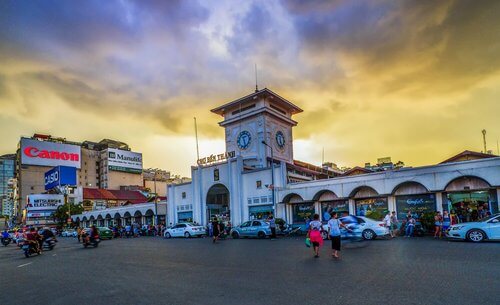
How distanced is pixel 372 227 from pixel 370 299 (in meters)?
14.8

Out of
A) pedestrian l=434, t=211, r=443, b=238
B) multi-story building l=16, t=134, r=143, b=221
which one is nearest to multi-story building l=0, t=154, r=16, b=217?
multi-story building l=16, t=134, r=143, b=221

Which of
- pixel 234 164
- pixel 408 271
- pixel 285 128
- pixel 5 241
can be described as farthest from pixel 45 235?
pixel 285 128

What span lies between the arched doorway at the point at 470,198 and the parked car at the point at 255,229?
12559 mm

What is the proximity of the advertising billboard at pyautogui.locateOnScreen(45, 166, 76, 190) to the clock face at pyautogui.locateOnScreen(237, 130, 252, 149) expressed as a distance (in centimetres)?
5367

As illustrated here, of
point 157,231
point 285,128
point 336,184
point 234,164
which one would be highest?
point 285,128

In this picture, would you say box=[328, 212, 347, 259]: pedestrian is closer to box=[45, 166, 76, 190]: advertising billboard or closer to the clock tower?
the clock tower

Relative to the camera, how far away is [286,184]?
3509 centimetres

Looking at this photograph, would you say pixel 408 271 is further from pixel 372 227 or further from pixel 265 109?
pixel 265 109

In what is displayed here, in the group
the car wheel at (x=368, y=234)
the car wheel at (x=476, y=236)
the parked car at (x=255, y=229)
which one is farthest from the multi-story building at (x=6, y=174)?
the car wheel at (x=476, y=236)

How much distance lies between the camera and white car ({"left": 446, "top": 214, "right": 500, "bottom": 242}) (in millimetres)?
16844

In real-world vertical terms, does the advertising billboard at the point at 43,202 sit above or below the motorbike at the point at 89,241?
above

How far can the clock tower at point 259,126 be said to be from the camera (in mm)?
48750

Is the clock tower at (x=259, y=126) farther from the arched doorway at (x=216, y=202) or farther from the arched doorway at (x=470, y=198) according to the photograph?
the arched doorway at (x=470, y=198)

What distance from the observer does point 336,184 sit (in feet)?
101
